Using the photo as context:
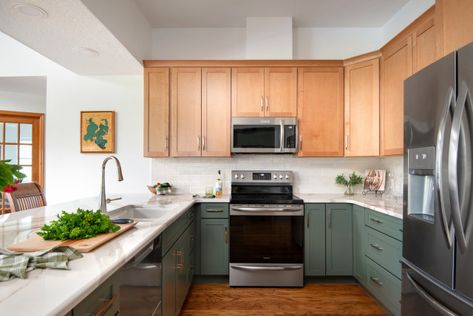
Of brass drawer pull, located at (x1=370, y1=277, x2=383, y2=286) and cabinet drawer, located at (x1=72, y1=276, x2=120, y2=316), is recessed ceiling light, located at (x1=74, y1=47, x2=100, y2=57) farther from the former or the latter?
brass drawer pull, located at (x1=370, y1=277, x2=383, y2=286)

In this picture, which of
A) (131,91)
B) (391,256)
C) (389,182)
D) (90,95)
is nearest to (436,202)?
(391,256)

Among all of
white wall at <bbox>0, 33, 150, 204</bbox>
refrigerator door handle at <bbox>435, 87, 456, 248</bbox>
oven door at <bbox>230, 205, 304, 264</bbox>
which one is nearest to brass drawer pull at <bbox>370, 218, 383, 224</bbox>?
oven door at <bbox>230, 205, 304, 264</bbox>

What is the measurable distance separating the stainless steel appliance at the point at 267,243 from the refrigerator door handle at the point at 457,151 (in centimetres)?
162

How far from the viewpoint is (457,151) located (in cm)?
109

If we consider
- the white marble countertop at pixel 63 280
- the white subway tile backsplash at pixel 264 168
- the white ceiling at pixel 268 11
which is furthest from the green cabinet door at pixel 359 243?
the white ceiling at pixel 268 11

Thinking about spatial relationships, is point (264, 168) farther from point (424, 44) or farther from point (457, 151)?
point (457, 151)

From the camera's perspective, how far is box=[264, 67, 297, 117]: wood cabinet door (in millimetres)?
2969

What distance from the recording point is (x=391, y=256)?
Result: 6.82ft

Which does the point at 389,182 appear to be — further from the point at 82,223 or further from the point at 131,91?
the point at 131,91

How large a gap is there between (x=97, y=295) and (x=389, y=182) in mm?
3061

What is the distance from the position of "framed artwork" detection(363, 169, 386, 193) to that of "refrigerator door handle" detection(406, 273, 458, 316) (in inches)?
68.6

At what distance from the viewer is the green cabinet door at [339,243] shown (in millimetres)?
2719

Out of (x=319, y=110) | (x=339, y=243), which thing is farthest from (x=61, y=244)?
(x=319, y=110)

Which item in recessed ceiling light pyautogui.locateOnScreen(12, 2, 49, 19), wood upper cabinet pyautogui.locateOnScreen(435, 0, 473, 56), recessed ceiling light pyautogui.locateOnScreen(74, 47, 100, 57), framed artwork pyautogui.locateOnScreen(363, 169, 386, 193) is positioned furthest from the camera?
framed artwork pyautogui.locateOnScreen(363, 169, 386, 193)
